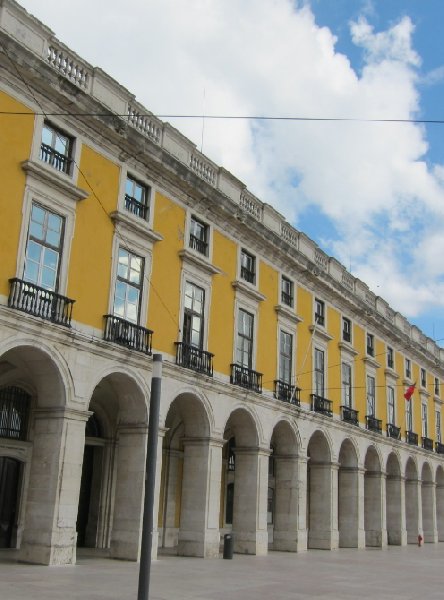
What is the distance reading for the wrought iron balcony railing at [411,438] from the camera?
3897cm

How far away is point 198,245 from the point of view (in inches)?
929

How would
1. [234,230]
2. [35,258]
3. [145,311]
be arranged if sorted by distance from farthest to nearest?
[234,230] < [145,311] < [35,258]

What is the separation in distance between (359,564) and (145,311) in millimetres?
10671

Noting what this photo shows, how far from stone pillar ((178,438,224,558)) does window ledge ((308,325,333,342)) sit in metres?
8.68

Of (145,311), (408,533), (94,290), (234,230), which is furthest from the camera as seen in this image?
(408,533)

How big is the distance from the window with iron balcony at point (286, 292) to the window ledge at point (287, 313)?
42 cm

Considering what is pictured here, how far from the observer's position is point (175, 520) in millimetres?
26047

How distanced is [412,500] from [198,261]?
942 inches

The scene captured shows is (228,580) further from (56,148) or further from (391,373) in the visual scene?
(391,373)

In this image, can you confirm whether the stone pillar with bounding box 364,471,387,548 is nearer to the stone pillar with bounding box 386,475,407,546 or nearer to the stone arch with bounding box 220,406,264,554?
the stone pillar with bounding box 386,475,407,546

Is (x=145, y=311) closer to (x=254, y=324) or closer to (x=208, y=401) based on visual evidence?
(x=208, y=401)

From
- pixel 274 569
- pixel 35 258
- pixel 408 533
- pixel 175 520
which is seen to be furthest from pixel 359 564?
pixel 408 533

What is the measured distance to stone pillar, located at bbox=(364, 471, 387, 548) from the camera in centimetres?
3416

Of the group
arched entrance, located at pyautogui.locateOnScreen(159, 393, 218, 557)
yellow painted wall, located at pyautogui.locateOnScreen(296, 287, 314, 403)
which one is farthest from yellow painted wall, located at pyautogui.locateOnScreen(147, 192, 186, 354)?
yellow painted wall, located at pyautogui.locateOnScreen(296, 287, 314, 403)
